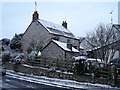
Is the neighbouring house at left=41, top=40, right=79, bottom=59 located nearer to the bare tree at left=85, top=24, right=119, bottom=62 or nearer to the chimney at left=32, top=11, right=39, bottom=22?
the bare tree at left=85, top=24, right=119, bottom=62


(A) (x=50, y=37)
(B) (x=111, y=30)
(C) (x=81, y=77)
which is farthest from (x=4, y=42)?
(C) (x=81, y=77)

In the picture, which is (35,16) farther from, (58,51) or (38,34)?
(58,51)

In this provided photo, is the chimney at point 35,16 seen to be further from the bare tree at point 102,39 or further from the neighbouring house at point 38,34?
the bare tree at point 102,39

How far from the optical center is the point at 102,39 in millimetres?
31422

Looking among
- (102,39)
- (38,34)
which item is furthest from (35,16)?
(102,39)

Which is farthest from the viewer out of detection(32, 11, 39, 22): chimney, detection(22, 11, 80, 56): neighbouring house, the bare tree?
detection(32, 11, 39, 22): chimney

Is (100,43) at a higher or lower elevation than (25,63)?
higher

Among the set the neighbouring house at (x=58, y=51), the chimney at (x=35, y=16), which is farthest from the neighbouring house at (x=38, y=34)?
the neighbouring house at (x=58, y=51)

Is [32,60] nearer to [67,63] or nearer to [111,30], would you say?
[67,63]

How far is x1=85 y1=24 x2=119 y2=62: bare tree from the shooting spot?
29659mm

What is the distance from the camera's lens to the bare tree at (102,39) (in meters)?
29.7

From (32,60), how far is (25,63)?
41.9 inches

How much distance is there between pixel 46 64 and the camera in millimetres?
26594

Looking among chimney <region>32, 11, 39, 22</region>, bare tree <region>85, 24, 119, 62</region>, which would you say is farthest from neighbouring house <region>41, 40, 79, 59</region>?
chimney <region>32, 11, 39, 22</region>
